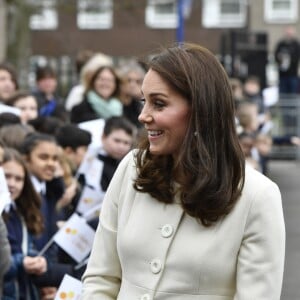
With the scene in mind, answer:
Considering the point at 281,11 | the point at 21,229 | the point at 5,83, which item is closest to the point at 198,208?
the point at 21,229

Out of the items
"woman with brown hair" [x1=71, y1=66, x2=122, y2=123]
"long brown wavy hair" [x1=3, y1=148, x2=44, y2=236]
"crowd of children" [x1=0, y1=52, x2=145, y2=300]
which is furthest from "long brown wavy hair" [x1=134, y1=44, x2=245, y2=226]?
"woman with brown hair" [x1=71, y1=66, x2=122, y2=123]

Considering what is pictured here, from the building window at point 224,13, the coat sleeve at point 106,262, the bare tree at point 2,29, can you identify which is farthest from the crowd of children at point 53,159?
the building window at point 224,13

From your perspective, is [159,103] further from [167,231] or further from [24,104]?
[24,104]

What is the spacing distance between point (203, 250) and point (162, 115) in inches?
17.3

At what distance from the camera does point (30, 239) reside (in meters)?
6.39

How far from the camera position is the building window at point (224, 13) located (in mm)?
48125

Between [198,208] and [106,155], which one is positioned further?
[106,155]

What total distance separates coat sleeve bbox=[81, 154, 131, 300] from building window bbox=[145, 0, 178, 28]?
144ft

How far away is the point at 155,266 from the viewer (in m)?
3.60

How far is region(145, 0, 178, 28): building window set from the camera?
47938 mm

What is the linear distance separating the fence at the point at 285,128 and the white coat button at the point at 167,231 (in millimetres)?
16900

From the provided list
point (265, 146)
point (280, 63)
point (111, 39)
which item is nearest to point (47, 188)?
point (265, 146)

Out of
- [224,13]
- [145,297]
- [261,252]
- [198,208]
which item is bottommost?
[224,13]

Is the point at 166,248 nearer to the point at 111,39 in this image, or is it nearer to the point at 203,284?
the point at 203,284
